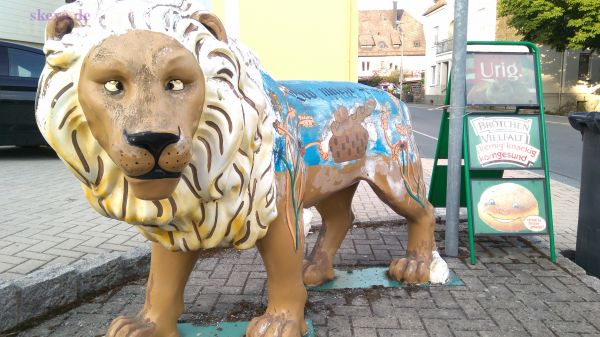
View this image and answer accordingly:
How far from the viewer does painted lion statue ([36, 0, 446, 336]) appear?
129 cm

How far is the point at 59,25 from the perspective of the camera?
1.38 meters

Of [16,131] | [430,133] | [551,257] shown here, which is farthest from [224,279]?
[430,133]

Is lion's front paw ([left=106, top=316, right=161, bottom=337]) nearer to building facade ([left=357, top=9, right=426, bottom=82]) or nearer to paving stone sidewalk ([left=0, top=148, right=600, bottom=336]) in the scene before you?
paving stone sidewalk ([left=0, top=148, right=600, bottom=336])

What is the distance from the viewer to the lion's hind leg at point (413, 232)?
2758 millimetres

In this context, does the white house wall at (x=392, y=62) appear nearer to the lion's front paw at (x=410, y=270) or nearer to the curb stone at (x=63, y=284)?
the lion's front paw at (x=410, y=270)

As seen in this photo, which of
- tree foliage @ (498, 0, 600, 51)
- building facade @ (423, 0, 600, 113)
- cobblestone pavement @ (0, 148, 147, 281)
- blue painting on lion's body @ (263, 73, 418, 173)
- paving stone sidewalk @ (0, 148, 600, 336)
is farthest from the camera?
building facade @ (423, 0, 600, 113)

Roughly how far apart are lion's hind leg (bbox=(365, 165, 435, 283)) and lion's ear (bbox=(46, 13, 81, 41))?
1807mm

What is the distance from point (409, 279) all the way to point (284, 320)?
1128mm

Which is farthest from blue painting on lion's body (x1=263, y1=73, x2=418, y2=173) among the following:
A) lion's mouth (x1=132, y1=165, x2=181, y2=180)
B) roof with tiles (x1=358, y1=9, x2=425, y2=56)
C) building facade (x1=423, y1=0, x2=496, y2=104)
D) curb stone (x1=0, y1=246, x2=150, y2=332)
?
roof with tiles (x1=358, y1=9, x2=425, y2=56)

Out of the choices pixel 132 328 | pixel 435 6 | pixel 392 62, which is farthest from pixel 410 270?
pixel 392 62

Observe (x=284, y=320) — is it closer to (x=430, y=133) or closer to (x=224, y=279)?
(x=224, y=279)

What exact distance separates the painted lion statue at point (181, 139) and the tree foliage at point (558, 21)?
20086 mm

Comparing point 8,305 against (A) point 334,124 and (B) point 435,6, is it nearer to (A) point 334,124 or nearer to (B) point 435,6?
(A) point 334,124

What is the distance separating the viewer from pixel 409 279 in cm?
293
